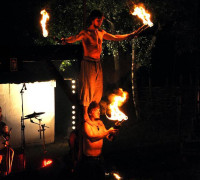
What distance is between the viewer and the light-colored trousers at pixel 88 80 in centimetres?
713

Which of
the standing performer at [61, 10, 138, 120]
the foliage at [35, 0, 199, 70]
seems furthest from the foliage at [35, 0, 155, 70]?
the standing performer at [61, 10, 138, 120]

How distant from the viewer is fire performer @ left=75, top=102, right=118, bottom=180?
7066mm

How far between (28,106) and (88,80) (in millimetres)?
8501

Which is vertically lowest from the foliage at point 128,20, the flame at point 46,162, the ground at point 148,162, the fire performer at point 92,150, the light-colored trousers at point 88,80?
the ground at point 148,162

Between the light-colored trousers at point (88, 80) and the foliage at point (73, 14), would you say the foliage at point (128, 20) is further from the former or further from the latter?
the light-colored trousers at point (88, 80)

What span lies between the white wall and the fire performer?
316 inches

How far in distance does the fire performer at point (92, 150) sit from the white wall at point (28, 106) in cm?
803

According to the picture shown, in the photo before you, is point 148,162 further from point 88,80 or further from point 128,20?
point 128,20

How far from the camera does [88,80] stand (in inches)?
280

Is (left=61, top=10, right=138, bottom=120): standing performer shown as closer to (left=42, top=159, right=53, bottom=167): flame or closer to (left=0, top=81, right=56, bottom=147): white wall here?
(left=42, top=159, right=53, bottom=167): flame

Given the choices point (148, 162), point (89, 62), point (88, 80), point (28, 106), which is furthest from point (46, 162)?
point (28, 106)

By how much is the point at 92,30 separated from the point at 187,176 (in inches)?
248

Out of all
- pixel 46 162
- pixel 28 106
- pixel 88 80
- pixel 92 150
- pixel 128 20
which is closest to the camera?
pixel 88 80

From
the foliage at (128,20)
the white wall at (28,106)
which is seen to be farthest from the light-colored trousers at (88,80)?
the white wall at (28,106)
